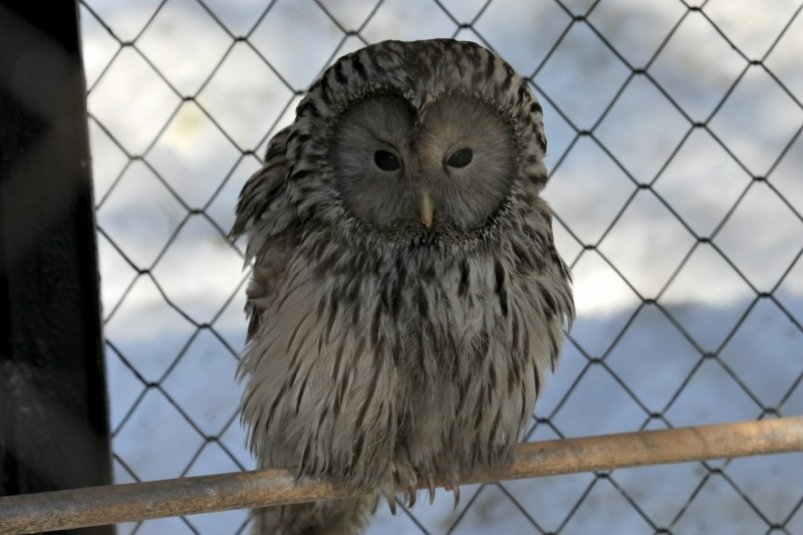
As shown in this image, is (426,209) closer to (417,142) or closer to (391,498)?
(417,142)

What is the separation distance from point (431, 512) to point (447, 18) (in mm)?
1089

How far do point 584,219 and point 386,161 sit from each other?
1.16 meters

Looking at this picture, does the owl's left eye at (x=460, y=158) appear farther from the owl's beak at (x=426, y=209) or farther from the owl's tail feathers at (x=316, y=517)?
the owl's tail feathers at (x=316, y=517)

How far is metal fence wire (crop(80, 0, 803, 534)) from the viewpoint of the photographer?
8.35ft

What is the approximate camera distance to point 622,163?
2.75 meters

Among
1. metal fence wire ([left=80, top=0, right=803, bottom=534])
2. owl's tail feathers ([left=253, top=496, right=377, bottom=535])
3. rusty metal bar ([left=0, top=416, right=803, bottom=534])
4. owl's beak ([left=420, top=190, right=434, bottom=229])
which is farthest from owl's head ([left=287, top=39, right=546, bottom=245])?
metal fence wire ([left=80, top=0, right=803, bottom=534])

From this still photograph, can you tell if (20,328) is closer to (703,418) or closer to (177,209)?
(177,209)

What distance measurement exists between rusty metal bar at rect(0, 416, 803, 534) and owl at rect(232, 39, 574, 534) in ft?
0.18

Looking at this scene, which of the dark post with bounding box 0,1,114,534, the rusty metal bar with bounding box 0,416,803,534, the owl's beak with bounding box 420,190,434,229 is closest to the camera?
the rusty metal bar with bounding box 0,416,803,534

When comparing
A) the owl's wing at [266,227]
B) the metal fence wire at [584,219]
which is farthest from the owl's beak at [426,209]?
the metal fence wire at [584,219]

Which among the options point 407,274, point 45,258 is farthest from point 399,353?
point 45,258

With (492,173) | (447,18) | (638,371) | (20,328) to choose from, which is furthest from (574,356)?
(20,328)

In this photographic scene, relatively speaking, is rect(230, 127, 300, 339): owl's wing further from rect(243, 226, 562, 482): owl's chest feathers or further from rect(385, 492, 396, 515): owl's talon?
rect(385, 492, 396, 515): owl's talon

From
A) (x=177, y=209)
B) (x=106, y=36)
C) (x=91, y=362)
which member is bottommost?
(x=91, y=362)
